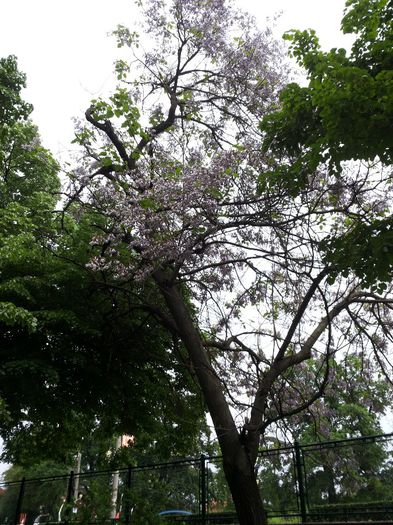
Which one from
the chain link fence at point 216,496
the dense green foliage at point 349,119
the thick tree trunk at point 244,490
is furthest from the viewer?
the chain link fence at point 216,496

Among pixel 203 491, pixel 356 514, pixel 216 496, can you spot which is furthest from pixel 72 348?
pixel 356 514

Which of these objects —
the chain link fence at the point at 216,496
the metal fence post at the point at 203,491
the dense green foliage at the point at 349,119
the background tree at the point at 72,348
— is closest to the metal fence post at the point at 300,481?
the chain link fence at the point at 216,496

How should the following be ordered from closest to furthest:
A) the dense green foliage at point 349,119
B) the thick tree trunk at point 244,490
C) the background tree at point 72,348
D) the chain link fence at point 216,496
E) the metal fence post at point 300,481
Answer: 1. the dense green foliage at point 349,119
2. the thick tree trunk at point 244,490
3. the chain link fence at point 216,496
4. the metal fence post at point 300,481
5. the background tree at point 72,348

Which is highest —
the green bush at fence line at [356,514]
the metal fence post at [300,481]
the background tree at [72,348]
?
the background tree at [72,348]

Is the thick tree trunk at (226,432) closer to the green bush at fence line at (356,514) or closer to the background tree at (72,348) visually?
the background tree at (72,348)

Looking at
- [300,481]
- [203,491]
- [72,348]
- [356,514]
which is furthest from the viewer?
[203,491]

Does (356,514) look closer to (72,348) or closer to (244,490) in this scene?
(244,490)

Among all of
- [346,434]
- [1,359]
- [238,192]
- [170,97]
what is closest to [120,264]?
[238,192]

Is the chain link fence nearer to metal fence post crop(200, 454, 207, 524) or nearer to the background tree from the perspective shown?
metal fence post crop(200, 454, 207, 524)

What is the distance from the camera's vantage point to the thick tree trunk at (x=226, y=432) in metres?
5.21

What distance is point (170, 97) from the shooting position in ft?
27.7

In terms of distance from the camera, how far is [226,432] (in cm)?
560

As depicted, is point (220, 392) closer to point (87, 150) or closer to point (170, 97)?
point (87, 150)

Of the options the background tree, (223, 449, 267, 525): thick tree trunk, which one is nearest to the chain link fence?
the background tree
